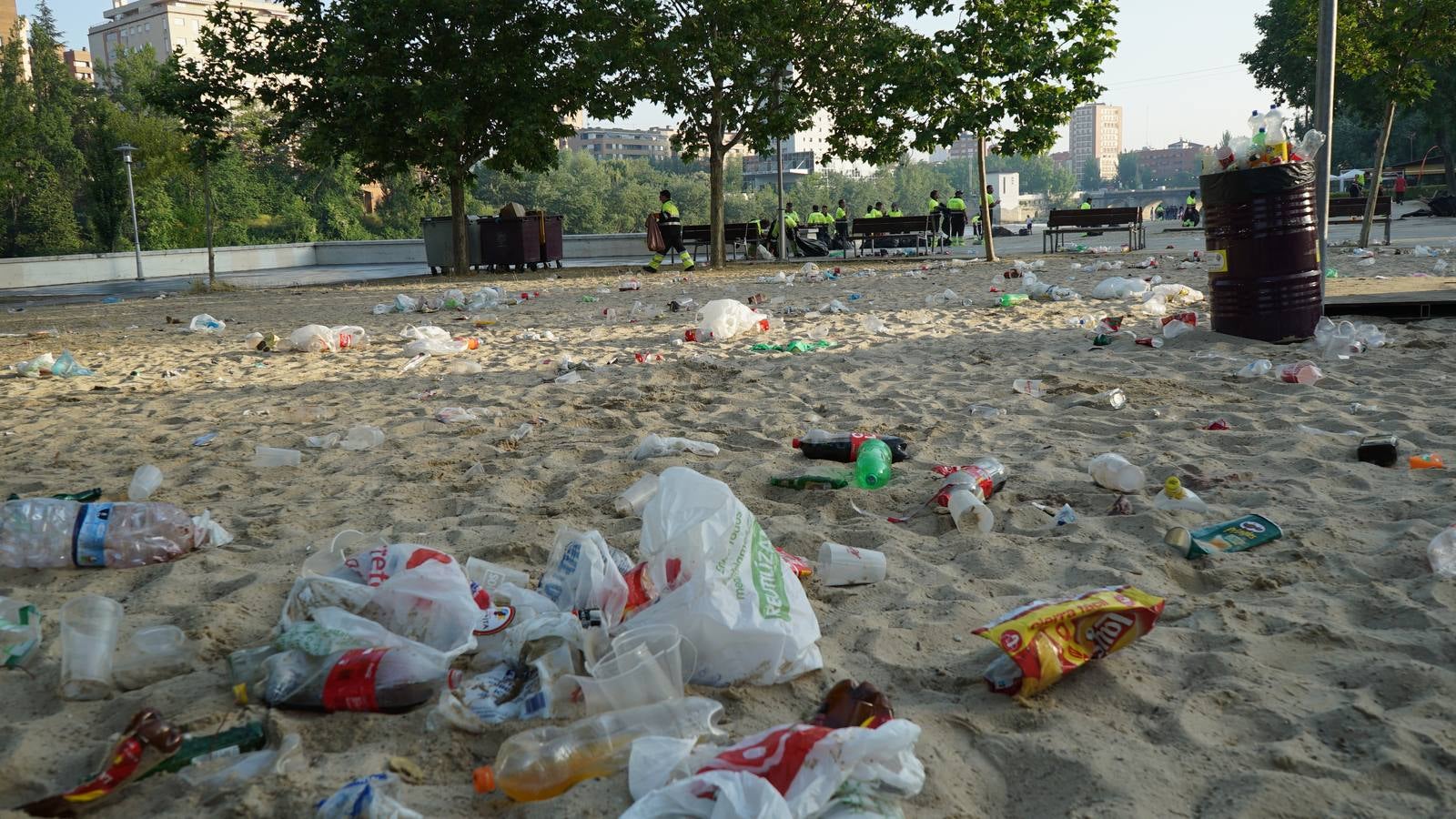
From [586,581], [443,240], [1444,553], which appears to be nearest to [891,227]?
[443,240]

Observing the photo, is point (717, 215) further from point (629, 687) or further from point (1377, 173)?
point (629, 687)

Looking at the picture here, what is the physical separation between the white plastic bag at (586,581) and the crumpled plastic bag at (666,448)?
4.67ft

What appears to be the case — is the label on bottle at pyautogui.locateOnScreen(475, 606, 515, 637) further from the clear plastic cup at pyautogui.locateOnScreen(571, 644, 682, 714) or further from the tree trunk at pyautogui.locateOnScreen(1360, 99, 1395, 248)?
the tree trunk at pyautogui.locateOnScreen(1360, 99, 1395, 248)

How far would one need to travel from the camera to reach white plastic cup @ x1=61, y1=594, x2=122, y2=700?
2.06m

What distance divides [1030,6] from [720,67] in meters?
4.44

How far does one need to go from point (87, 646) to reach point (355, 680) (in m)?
0.62

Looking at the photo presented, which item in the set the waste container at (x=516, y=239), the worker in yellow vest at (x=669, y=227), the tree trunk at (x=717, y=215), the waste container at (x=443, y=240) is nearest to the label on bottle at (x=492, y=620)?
the tree trunk at (x=717, y=215)

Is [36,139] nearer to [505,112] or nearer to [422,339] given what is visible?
[505,112]

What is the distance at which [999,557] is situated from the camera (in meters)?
2.78

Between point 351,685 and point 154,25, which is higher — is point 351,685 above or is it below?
below

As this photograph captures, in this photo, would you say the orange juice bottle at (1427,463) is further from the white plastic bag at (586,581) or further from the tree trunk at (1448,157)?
the tree trunk at (1448,157)

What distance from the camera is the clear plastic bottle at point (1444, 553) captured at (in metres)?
2.45

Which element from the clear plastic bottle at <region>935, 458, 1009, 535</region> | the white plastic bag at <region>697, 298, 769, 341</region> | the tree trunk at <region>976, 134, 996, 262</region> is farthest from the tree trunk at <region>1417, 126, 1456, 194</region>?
the clear plastic bottle at <region>935, 458, 1009, 535</region>

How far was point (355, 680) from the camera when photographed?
6.49 feet
